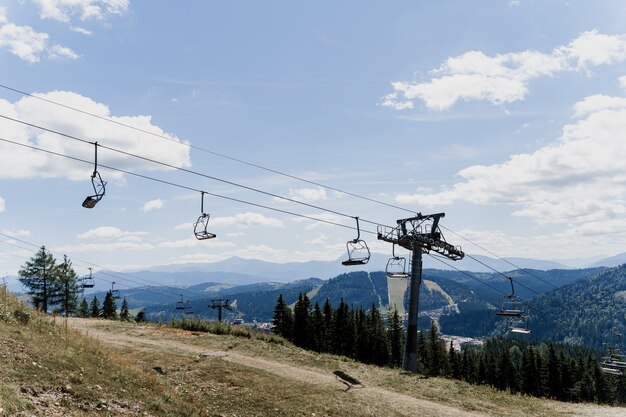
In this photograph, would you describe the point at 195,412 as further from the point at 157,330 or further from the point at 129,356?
the point at 157,330

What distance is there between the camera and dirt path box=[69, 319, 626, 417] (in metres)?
20.3

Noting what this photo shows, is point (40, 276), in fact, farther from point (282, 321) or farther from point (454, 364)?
point (454, 364)

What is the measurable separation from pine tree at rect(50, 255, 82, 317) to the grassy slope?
2415 inches

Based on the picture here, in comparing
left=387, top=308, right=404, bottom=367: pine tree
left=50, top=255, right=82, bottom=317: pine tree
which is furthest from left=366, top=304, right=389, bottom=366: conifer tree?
left=50, top=255, right=82, bottom=317: pine tree

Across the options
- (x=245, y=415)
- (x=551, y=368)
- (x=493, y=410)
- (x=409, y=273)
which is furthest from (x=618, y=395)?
(x=245, y=415)

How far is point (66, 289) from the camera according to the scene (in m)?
85.5

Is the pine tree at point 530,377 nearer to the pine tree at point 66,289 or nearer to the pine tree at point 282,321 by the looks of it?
the pine tree at point 282,321

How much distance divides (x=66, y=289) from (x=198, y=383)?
259ft

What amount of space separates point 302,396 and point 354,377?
620 cm

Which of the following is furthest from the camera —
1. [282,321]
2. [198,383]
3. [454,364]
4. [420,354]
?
[454,364]

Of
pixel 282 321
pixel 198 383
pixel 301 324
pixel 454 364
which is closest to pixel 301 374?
pixel 198 383

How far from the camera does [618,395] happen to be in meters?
128

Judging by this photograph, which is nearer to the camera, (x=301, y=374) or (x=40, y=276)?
(x=301, y=374)

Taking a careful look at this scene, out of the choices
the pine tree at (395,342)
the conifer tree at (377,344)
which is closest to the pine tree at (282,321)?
the conifer tree at (377,344)
